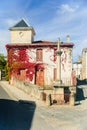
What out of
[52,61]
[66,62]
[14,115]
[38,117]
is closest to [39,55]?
[52,61]

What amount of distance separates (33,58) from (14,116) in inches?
857

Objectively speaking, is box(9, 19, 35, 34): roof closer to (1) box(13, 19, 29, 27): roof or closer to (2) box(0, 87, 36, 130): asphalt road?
(1) box(13, 19, 29, 27): roof

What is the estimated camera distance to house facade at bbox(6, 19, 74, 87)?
3909 centimetres

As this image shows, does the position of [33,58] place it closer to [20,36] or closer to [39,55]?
[39,55]

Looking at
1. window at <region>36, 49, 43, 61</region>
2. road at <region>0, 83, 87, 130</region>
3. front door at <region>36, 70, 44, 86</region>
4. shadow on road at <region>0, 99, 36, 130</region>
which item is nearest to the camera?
shadow on road at <region>0, 99, 36, 130</region>

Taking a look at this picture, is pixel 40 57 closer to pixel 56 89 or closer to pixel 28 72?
pixel 28 72

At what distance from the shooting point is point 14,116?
1825 cm

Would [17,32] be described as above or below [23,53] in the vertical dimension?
above

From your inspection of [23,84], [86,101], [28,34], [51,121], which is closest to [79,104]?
[86,101]

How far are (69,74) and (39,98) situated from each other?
12.4 metres

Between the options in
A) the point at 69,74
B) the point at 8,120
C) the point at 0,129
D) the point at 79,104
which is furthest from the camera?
the point at 69,74

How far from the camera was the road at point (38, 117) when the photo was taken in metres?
16.2

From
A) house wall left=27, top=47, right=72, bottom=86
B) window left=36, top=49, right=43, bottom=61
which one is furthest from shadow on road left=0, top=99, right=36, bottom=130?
window left=36, top=49, right=43, bottom=61

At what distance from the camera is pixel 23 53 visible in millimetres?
39562
